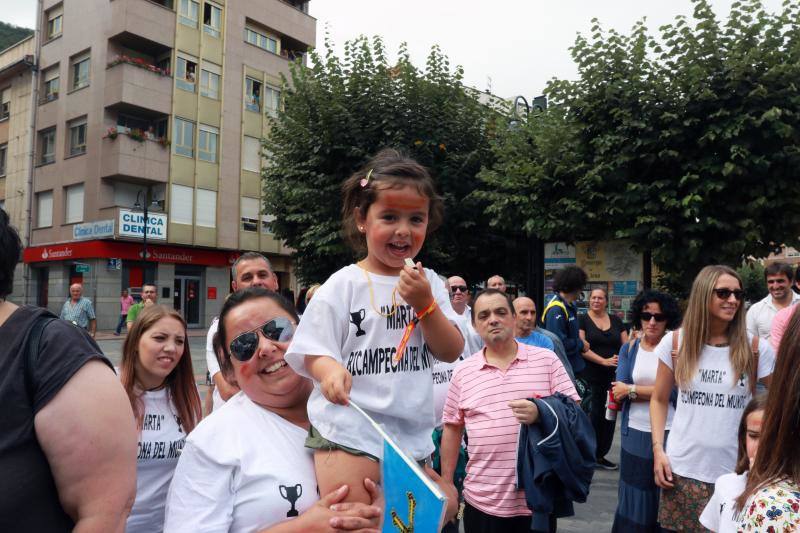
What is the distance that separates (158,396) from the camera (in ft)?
10.4

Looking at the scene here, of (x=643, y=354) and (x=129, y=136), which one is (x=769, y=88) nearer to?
(x=643, y=354)

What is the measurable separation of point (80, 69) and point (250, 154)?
27.5ft

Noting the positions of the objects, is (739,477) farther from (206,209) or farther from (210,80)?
(210,80)

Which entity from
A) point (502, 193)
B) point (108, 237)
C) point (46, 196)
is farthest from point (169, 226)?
point (502, 193)

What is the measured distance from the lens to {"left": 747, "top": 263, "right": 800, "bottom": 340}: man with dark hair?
255 inches

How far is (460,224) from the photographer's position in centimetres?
1469

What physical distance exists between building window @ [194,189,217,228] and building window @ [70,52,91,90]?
23.0 feet

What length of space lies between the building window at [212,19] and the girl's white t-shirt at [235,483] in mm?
30937

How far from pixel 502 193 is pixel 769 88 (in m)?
5.01

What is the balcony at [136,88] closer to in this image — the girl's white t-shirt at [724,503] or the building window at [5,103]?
the building window at [5,103]

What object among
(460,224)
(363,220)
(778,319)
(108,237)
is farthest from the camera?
(108,237)

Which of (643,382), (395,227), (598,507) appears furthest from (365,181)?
(598,507)

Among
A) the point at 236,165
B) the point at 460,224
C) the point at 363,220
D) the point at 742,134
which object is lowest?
the point at 363,220

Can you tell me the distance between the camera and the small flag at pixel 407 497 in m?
1.43
